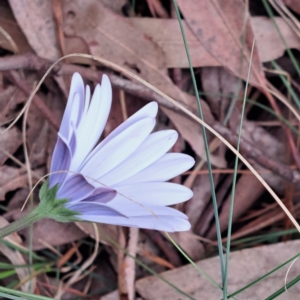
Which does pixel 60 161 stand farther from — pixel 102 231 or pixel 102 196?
pixel 102 231

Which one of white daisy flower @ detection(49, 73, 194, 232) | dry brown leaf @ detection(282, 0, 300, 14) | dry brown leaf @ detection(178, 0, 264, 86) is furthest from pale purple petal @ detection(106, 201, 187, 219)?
dry brown leaf @ detection(282, 0, 300, 14)

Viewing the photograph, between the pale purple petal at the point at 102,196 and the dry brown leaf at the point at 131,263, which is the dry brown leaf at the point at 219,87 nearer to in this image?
the dry brown leaf at the point at 131,263

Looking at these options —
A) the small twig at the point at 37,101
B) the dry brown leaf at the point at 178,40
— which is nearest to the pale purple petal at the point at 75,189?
the small twig at the point at 37,101

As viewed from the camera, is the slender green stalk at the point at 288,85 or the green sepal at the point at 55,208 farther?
the slender green stalk at the point at 288,85

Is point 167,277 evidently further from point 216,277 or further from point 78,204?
point 78,204

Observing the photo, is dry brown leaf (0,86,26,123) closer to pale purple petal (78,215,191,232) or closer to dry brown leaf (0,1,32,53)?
dry brown leaf (0,1,32,53)

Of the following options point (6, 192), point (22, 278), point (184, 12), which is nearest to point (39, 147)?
point (6, 192)
